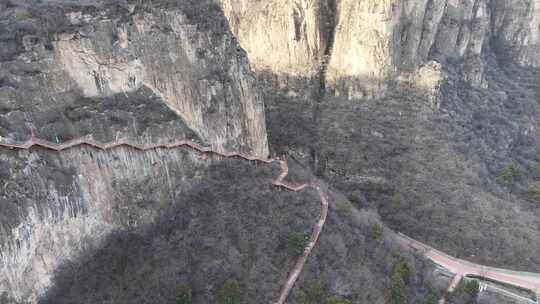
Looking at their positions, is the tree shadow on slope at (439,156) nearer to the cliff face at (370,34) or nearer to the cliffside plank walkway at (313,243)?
the cliffside plank walkway at (313,243)

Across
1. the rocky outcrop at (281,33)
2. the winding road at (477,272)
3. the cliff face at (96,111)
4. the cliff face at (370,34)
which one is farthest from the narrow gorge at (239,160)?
the winding road at (477,272)

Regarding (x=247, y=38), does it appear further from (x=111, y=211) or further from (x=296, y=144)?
(x=111, y=211)

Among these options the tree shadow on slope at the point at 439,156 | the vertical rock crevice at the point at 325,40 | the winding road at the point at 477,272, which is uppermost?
the vertical rock crevice at the point at 325,40

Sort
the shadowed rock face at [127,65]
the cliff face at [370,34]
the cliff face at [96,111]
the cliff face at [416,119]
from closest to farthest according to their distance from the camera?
the cliff face at [96,111]
the shadowed rock face at [127,65]
the cliff face at [416,119]
the cliff face at [370,34]

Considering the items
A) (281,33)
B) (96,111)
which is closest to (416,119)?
(281,33)

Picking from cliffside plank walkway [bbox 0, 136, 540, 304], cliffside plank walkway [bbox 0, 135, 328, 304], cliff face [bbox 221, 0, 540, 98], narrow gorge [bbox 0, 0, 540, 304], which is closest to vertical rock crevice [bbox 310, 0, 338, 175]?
cliff face [bbox 221, 0, 540, 98]

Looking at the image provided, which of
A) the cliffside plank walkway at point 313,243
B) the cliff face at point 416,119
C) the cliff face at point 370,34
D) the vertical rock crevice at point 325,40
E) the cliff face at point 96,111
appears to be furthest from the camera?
the vertical rock crevice at point 325,40

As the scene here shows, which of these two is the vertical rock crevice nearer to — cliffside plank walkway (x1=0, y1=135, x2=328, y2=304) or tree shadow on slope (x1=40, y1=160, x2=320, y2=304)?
cliffside plank walkway (x1=0, y1=135, x2=328, y2=304)

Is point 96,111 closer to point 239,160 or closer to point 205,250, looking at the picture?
point 205,250
